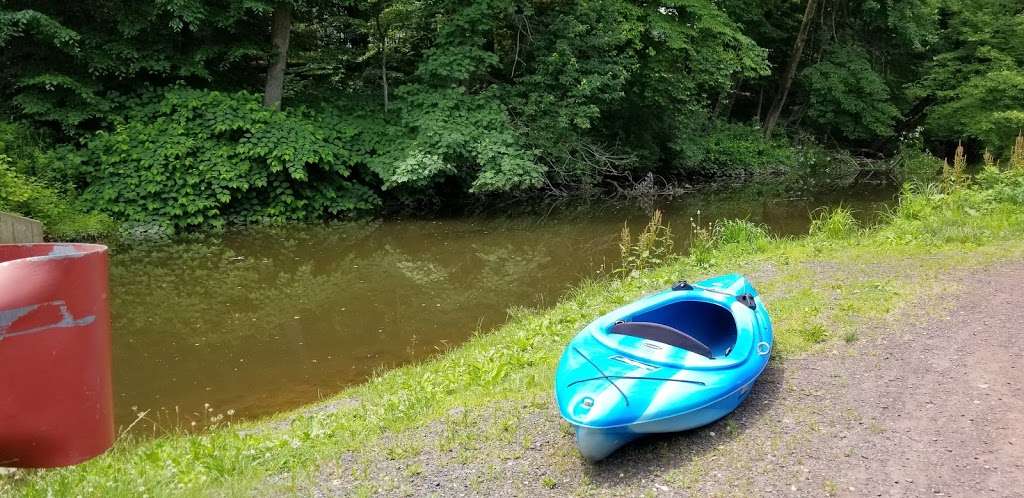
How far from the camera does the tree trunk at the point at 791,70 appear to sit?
25047 mm

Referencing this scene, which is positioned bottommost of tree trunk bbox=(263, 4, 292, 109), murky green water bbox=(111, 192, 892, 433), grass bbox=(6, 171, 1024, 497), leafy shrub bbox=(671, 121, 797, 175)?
murky green water bbox=(111, 192, 892, 433)

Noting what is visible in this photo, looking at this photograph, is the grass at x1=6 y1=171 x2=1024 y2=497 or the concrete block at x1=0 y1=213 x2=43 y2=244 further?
the concrete block at x1=0 y1=213 x2=43 y2=244

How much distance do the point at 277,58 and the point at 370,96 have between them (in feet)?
7.37

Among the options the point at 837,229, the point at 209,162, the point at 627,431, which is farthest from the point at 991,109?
the point at 627,431

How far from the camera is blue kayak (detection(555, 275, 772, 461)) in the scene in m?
3.87

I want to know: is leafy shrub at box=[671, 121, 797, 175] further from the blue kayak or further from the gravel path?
the blue kayak

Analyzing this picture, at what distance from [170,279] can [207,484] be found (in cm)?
729

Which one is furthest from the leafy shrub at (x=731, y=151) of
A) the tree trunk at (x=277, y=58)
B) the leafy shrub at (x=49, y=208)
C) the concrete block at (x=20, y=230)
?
the concrete block at (x=20, y=230)

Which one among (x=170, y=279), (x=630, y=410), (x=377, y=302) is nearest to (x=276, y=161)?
(x=170, y=279)

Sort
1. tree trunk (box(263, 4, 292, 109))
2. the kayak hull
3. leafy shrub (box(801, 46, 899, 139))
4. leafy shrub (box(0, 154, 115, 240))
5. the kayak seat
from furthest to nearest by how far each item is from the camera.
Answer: leafy shrub (box(801, 46, 899, 139)) < tree trunk (box(263, 4, 292, 109)) < leafy shrub (box(0, 154, 115, 240)) < the kayak seat < the kayak hull

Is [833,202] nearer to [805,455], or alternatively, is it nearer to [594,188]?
[594,188]

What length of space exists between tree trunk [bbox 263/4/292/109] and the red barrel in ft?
42.7

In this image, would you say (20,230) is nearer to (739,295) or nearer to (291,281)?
(291,281)

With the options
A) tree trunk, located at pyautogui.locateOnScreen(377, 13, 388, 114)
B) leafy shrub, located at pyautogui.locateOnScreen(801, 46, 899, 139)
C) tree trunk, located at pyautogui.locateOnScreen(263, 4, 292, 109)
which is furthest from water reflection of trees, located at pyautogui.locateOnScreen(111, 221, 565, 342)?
leafy shrub, located at pyautogui.locateOnScreen(801, 46, 899, 139)
